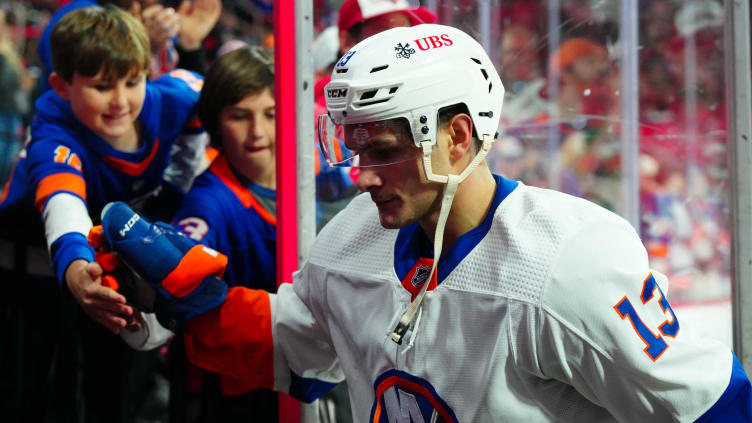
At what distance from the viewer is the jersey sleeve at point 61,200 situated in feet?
5.74

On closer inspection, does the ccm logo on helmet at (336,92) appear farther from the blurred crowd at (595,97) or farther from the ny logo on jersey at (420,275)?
the blurred crowd at (595,97)

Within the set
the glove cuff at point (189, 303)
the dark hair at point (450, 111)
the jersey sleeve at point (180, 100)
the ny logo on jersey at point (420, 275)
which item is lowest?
the glove cuff at point (189, 303)

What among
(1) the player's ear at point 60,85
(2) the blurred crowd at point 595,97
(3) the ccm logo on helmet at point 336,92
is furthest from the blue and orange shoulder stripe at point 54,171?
(3) the ccm logo on helmet at point 336,92

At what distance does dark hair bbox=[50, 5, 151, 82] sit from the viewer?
1.92 m

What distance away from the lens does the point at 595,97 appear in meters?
2.58

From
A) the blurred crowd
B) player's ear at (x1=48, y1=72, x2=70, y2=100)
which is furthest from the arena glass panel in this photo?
player's ear at (x1=48, y1=72, x2=70, y2=100)

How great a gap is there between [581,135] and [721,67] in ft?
4.33

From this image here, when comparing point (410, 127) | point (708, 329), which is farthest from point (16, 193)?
point (708, 329)

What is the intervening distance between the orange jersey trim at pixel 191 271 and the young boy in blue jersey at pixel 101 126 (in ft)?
1.11

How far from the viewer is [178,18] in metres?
2.12

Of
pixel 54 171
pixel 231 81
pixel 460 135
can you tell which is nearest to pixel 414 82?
pixel 460 135

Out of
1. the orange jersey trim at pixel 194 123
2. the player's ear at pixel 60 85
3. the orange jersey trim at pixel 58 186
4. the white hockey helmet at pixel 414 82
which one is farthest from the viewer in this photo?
the orange jersey trim at pixel 194 123

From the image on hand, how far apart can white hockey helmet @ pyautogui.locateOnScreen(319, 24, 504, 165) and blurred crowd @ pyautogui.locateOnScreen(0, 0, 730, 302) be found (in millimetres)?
589

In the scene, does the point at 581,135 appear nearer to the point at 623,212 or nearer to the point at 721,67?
the point at 623,212
